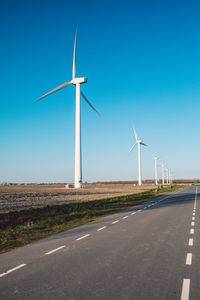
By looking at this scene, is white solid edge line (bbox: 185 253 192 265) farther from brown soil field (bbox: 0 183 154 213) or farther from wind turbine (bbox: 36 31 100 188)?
wind turbine (bbox: 36 31 100 188)

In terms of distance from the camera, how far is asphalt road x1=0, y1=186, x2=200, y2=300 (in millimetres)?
4719

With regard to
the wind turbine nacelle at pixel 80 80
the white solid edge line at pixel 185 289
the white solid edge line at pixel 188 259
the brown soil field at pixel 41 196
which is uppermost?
the wind turbine nacelle at pixel 80 80

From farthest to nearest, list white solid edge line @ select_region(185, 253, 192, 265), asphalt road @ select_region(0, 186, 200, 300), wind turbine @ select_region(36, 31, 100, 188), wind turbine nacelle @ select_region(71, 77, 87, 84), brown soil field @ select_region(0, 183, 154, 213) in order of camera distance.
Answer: wind turbine nacelle @ select_region(71, 77, 87, 84) → wind turbine @ select_region(36, 31, 100, 188) → brown soil field @ select_region(0, 183, 154, 213) → white solid edge line @ select_region(185, 253, 192, 265) → asphalt road @ select_region(0, 186, 200, 300)

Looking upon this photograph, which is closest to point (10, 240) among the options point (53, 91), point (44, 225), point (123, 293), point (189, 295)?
point (44, 225)

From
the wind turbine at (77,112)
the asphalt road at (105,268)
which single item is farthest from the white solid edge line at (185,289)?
the wind turbine at (77,112)

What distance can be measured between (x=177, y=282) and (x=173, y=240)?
4199 millimetres

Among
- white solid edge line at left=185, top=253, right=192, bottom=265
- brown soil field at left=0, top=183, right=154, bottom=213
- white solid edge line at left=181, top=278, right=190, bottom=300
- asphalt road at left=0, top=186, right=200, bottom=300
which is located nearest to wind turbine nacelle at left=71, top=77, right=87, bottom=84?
brown soil field at left=0, top=183, right=154, bottom=213

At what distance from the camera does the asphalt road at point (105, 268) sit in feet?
15.5

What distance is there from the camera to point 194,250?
780 cm

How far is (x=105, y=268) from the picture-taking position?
6082mm

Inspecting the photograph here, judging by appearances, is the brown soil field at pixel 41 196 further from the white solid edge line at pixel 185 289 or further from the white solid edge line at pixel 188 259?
the white solid edge line at pixel 185 289

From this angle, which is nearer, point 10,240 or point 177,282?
point 177,282

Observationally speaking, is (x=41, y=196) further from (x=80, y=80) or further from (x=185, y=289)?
(x=185, y=289)

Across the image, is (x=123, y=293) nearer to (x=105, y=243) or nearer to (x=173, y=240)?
(x=105, y=243)
